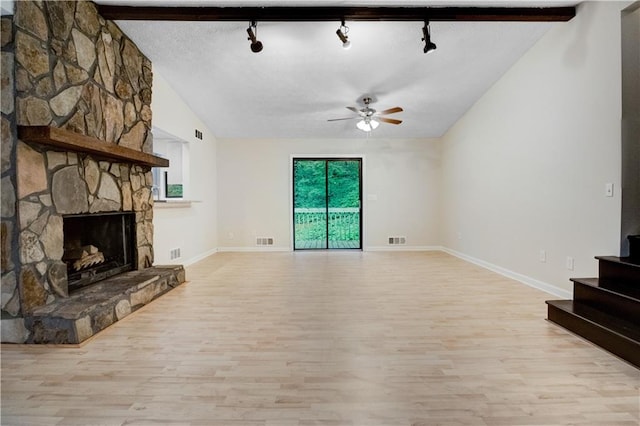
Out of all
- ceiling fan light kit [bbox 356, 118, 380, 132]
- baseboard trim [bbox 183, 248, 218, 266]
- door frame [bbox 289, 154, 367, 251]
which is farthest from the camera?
door frame [bbox 289, 154, 367, 251]

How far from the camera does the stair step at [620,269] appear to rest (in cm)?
231

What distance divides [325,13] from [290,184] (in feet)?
12.4

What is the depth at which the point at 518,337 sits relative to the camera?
7.58 feet

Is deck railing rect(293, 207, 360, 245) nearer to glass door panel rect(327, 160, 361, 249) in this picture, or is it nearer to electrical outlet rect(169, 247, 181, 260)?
glass door panel rect(327, 160, 361, 249)

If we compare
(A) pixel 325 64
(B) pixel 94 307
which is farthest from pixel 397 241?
(B) pixel 94 307

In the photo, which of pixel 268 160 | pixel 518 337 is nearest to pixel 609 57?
pixel 518 337

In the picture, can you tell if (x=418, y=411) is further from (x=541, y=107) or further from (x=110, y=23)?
(x=110, y=23)

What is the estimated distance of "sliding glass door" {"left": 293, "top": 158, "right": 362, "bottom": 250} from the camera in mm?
6805

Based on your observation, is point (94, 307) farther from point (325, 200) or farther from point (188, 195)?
point (325, 200)

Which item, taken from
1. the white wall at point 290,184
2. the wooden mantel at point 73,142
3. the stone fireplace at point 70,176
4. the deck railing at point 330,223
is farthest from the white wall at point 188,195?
the deck railing at point 330,223

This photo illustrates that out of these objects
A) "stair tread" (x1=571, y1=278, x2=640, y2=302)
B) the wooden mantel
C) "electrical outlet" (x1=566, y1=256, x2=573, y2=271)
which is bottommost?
"stair tread" (x1=571, y1=278, x2=640, y2=302)

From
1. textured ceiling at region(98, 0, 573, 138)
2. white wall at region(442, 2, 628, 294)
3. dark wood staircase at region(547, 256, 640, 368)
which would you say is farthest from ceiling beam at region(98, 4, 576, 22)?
dark wood staircase at region(547, 256, 640, 368)

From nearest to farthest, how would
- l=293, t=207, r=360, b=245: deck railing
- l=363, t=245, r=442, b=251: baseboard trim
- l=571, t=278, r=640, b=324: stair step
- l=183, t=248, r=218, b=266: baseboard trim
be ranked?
1. l=571, t=278, r=640, b=324: stair step
2. l=183, t=248, r=218, b=266: baseboard trim
3. l=363, t=245, r=442, b=251: baseboard trim
4. l=293, t=207, r=360, b=245: deck railing

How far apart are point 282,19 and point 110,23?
1.87 m
